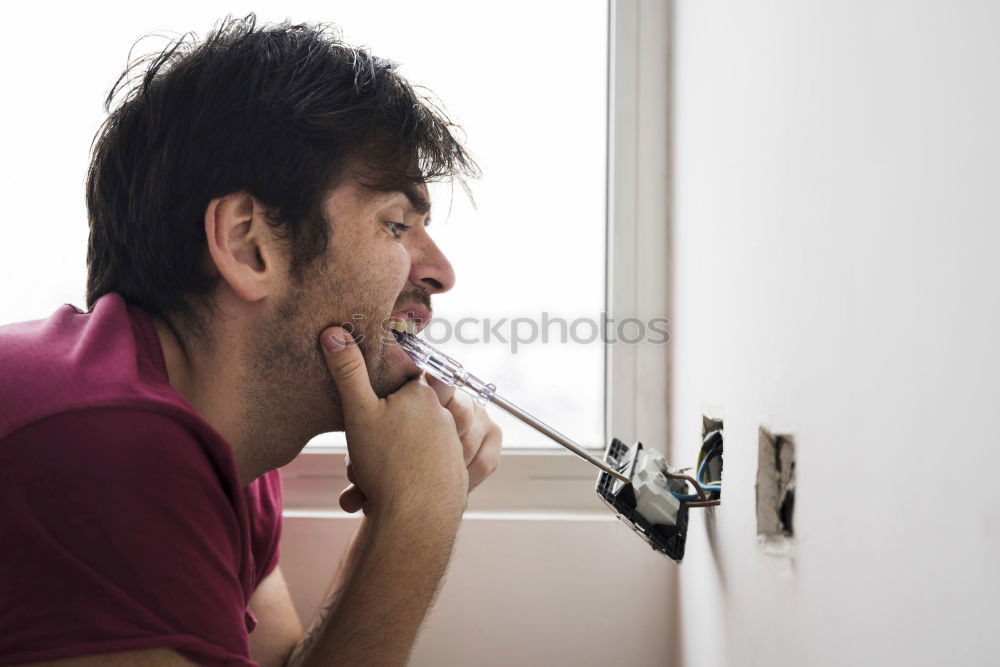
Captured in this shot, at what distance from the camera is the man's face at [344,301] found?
89cm

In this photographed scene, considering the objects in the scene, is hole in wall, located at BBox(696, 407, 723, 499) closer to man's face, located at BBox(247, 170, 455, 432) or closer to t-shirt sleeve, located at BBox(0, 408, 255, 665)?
man's face, located at BBox(247, 170, 455, 432)

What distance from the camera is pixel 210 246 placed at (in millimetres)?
853

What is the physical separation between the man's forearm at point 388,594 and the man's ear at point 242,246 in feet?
0.99

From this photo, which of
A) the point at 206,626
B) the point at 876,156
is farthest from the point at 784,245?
the point at 206,626

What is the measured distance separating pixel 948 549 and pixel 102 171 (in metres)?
0.92

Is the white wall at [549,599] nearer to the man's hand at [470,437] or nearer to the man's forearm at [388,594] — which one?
the man's hand at [470,437]

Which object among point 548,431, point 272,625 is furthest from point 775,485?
point 272,625

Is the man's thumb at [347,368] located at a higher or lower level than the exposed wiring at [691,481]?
higher

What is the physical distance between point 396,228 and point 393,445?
0.86ft

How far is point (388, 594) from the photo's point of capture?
812mm

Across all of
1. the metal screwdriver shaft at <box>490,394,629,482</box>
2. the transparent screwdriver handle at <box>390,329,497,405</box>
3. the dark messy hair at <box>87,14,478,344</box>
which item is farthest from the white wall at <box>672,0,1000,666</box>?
the dark messy hair at <box>87,14,478,344</box>

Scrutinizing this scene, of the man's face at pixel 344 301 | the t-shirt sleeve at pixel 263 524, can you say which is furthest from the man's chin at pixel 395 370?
the t-shirt sleeve at pixel 263 524

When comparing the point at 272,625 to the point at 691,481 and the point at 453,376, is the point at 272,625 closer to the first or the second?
the point at 453,376

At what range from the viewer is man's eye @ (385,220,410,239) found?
93 cm
